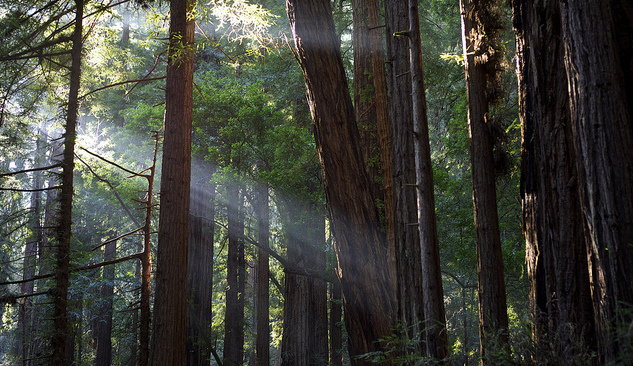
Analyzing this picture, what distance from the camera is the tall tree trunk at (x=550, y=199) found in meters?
3.24

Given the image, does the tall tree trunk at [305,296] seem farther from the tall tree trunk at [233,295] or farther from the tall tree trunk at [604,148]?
the tall tree trunk at [604,148]

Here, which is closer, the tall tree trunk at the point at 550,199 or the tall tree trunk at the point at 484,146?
the tall tree trunk at the point at 550,199

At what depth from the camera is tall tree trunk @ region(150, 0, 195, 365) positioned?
20.4ft

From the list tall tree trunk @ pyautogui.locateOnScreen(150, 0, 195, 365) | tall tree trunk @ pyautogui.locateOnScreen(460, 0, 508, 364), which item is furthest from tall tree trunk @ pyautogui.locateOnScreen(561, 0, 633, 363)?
tall tree trunk @ pyautogui.locateOnScreen(150, 0, 195, 365)

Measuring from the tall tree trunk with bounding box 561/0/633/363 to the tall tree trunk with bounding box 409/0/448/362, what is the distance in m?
2.37

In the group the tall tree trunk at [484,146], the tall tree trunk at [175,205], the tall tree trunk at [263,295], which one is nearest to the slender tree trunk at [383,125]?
the tall tree trunk at [484,146]

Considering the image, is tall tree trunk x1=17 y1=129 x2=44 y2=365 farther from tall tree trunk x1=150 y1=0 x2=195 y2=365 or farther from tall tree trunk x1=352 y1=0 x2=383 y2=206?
tall tree trunk x1=352 y1=0 x2=383 y2=206

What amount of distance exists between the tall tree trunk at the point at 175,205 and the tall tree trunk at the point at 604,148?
210 inches

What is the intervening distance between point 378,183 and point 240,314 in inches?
303

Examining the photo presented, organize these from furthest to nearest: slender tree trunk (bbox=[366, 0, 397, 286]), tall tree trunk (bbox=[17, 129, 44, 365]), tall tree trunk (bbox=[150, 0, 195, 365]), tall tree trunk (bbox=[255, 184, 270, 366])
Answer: tall tree trunk (bbox=[255, 184, 270, 366]), slender tree trunk (bbox=[366, 0, 397, 286]), tall tree trunk (bbox=[17, 129, 44, 365]), tall tree trunk (bbox=[150, 0, 195, 365])

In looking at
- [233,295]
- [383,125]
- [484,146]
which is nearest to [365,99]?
[383,125]

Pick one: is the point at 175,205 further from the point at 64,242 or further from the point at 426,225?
the point at 426,225

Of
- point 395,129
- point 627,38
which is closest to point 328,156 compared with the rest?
point 395,129

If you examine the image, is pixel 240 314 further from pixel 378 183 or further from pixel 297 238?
pixel 378 183
